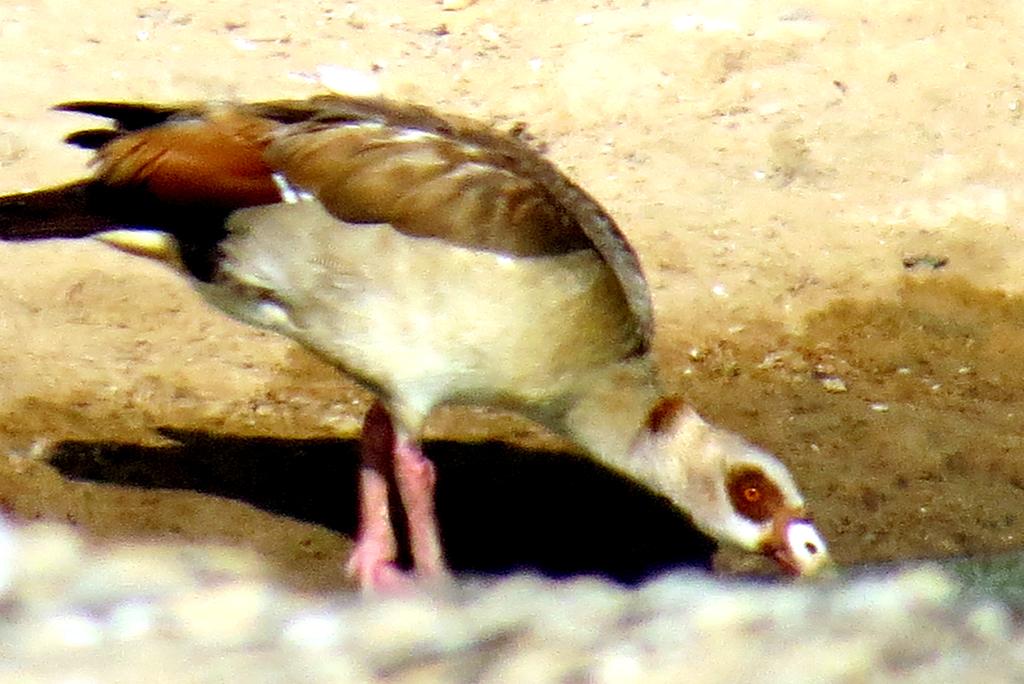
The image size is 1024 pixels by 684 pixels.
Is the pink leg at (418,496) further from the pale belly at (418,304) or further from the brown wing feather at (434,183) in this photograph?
the brown wing feather at (434,183)

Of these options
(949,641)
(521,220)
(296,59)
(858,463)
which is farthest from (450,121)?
(949,641)

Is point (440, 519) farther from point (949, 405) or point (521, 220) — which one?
point (949, 405)

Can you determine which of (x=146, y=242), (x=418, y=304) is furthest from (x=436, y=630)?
(x=146, y=242)

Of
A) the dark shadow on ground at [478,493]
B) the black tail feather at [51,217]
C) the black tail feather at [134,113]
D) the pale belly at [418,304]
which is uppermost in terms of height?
the black tail feather at [134,113]

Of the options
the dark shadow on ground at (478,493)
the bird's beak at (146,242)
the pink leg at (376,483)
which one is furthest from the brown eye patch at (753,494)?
the bird's beak at (146,242)

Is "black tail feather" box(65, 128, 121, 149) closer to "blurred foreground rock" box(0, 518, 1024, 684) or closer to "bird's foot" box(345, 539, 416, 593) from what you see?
"bird's foot" box(345, 539, 416, 593)

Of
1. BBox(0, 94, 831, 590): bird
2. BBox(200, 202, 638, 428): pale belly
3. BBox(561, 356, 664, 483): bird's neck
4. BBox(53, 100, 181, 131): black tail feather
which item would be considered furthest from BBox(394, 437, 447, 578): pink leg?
BBox(53, 100, 181, 131): black tail feather
